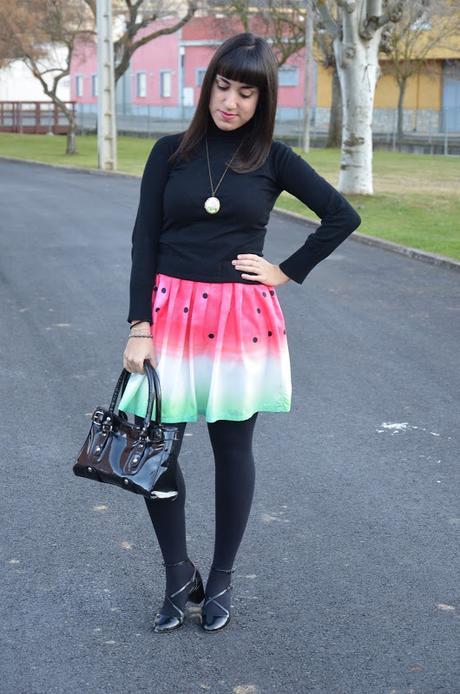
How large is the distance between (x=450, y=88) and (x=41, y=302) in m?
46.3

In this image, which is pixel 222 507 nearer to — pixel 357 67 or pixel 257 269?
pixel 257 269

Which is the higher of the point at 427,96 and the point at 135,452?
the point at 427,96

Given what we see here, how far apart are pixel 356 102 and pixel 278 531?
17.5 m

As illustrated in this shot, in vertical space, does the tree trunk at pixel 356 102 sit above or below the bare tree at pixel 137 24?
below

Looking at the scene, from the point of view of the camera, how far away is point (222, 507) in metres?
3.82

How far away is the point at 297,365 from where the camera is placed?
7.95 m

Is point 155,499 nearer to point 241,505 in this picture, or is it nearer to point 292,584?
point 241,505

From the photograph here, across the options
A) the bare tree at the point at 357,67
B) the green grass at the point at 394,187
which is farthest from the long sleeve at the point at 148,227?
the bare tree at the point at 357,67

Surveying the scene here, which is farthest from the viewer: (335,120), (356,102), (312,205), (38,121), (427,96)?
(38,121)

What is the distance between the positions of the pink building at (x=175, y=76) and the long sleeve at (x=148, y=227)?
5471 centimetres

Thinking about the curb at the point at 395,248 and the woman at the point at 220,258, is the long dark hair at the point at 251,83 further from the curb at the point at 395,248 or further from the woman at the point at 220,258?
the curb at the point at 395,248

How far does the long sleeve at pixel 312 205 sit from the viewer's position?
365 cm

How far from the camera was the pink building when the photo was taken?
60.8m

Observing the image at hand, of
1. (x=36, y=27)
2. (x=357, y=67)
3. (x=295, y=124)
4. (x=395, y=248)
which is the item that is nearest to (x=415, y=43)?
(x=295, y=124)
